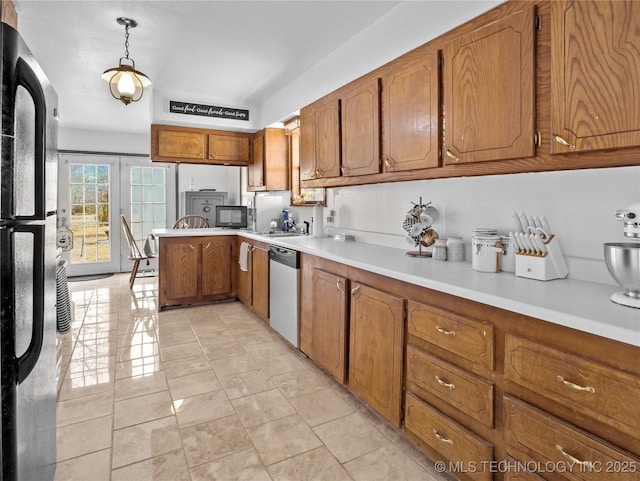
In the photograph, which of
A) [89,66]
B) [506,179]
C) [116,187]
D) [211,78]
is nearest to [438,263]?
[506,179]

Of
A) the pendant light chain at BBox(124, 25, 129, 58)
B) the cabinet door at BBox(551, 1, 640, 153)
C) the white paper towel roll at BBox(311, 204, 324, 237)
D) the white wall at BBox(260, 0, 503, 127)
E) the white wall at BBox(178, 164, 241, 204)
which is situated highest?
the pendant light chain at BBox(124, 25, 129, 58)

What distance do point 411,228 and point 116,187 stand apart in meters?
5.88

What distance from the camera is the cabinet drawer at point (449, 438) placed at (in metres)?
1.45

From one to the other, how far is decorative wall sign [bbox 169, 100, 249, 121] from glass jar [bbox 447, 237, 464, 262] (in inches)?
136

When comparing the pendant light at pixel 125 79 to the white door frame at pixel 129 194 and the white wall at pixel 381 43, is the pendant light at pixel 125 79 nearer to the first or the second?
the white wall at pixel 381 43

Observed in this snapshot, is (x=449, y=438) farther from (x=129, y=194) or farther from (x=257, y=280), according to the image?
(x=129, y=194)

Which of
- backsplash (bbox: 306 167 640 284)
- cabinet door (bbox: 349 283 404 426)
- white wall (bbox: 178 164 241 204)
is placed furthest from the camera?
white wall (bbox: 178 164 241 204)

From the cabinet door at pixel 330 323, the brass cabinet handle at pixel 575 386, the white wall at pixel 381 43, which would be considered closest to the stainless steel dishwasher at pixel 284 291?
the cabinet door at pixel 330 323

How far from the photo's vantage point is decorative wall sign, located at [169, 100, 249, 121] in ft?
14.2

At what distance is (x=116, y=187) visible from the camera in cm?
649

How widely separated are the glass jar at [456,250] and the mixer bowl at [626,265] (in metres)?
0.92

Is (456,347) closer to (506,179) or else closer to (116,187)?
(506,179)

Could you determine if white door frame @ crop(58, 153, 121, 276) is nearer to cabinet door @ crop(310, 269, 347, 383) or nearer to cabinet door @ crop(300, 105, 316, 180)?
cabinet door @ crop(300, 105, 316, 180)

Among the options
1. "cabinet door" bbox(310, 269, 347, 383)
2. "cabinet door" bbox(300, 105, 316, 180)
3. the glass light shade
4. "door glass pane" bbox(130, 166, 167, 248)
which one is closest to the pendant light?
the glass light shade
